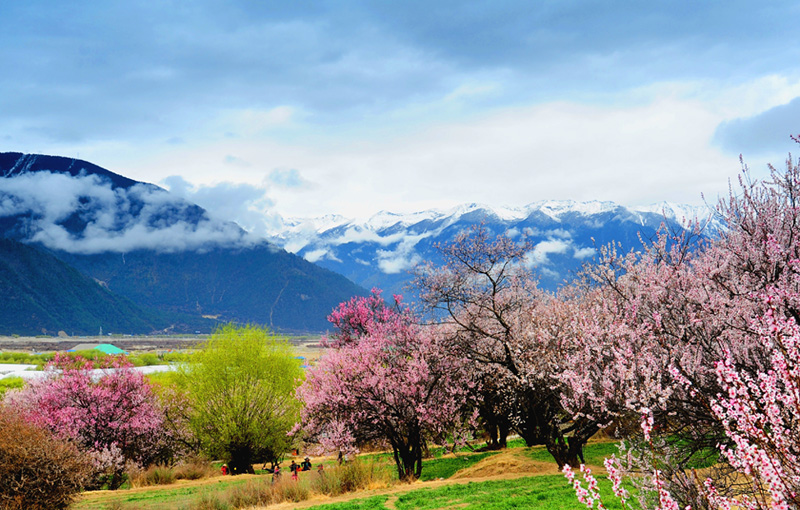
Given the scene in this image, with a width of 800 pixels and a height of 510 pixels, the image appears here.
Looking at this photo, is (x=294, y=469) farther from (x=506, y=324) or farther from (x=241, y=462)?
(x=506, y=324)

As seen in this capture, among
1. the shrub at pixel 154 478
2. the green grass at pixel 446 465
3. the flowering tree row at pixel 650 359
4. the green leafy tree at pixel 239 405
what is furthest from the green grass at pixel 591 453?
the shrub at pixel 154 478

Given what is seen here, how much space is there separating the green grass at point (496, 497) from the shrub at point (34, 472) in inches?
349

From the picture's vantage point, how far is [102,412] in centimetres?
3198

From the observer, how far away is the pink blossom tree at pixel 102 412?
99.7ft

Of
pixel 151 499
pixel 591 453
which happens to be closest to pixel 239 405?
pixel 151 499

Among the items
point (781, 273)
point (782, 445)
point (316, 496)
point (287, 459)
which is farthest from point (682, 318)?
point (287, 459)

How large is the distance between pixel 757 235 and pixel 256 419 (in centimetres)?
3099

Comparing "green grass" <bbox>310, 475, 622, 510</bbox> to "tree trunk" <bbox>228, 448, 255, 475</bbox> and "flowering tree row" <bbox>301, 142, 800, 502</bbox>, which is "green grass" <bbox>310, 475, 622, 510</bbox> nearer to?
"flowering tree row" <bbox>301, 142, 800, 502</bbox>

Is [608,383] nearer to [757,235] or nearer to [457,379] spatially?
[757,235]

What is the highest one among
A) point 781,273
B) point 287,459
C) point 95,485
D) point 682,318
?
point 781,273

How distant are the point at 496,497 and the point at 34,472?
14.9 m

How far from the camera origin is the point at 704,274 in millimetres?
10789

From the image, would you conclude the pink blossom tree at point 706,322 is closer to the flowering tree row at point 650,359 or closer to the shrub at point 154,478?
the flowering tree row at point 650,359

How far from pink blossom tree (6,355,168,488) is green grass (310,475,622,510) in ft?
66.2
